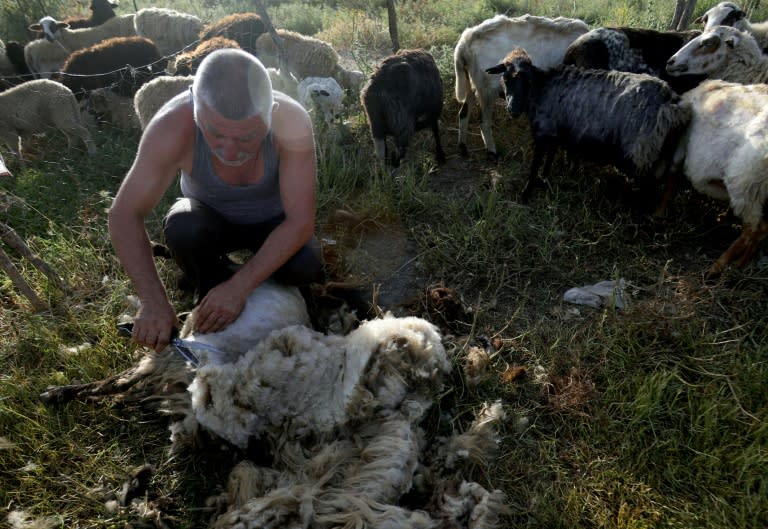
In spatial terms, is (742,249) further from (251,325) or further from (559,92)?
(251,325)

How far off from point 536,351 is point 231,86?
2.07m

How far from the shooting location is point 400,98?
416 cm

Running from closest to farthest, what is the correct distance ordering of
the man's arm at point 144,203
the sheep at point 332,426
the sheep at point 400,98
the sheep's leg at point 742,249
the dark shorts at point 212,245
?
the sheep at point 332,426
the man's arm at point 144,203
the dark shorts at point 212,245
the sheep's leg at point 742,249
the sheep at point 400,98

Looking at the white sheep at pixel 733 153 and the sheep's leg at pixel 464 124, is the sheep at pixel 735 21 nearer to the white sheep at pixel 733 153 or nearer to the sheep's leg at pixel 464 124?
the white sheep at pixel 733 153

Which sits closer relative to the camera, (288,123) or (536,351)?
(288,123)

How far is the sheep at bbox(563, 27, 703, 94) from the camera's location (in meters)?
4.32

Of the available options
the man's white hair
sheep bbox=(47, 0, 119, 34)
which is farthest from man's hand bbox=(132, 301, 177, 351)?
sheep bbox=(47, 0, 119, 34)

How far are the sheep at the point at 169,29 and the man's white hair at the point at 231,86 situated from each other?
731cm

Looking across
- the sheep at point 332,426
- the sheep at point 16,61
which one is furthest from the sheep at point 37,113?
the sheep at point 332,426

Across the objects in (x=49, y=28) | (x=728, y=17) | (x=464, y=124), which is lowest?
(x=464, y=124)

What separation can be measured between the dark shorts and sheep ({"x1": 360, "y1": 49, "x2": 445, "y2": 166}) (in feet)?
6.22

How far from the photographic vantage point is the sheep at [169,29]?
813cm

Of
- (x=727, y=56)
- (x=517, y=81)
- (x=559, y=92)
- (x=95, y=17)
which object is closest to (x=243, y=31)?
(x=517, y=81)

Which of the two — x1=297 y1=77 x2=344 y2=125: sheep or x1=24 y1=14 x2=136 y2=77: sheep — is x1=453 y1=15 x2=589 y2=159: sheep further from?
x1=24 y1=14 x2=136 y2=77: sheep
